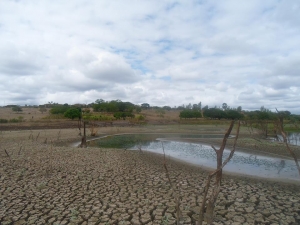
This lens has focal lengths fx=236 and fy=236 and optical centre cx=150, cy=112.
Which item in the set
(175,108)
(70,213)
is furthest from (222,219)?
(175,108)

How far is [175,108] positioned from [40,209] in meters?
155

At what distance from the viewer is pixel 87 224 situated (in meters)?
6.07

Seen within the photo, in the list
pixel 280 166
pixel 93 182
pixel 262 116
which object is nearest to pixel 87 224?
pixel 93 182

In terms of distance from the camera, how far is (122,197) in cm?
789

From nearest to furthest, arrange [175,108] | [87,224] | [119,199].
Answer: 1. [87,224]
2. [119,199]
3. [175,108]

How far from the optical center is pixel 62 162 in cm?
1312

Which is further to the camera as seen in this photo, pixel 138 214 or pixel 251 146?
pixel 251 146

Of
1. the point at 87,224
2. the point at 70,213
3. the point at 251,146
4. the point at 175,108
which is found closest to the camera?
the point at 87,224

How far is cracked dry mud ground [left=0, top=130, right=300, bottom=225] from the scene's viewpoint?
21.1 feet

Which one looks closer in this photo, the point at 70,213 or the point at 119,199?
the point at 70,213

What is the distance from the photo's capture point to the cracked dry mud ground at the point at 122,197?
6441mm

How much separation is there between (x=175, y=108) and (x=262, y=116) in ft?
338

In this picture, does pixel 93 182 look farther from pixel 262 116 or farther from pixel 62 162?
pixel 262 116

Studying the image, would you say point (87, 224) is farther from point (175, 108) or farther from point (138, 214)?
point (175, 108)
